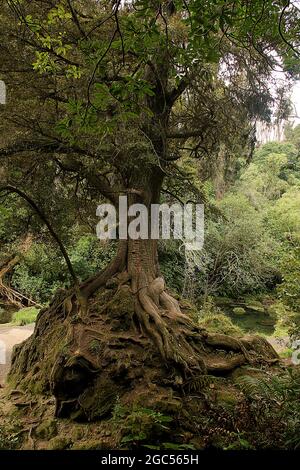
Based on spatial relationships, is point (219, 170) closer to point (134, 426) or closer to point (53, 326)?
point (53, 326)

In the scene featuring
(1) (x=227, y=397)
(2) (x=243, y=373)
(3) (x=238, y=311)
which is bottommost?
(3) (x=238, y=311)

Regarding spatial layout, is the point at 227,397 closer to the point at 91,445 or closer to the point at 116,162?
the point at 91,445

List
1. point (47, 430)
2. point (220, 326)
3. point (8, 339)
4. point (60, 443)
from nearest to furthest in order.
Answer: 1. point (60, 443)
2. point (47, 430)
3. point (220, 326)
4. point (8, 339)

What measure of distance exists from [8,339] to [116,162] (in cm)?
743

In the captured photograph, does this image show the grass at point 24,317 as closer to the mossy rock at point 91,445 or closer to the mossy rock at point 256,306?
the mossy rock at point 91,445

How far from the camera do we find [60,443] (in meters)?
4.52

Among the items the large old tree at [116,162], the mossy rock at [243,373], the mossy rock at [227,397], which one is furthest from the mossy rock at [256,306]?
the mossy rock at [227,397]

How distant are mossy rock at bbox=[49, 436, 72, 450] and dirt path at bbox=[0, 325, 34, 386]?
11.2 feet

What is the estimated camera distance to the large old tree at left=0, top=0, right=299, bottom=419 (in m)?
4.93

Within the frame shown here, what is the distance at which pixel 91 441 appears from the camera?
4.39 meters

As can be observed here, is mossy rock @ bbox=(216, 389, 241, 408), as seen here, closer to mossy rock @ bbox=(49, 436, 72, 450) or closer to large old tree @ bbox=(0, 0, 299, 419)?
large old tree @ bbox=(0, 0, 299, 419)

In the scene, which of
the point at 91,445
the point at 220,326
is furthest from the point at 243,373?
the point at 91,445

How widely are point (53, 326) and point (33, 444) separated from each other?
2.33 m
